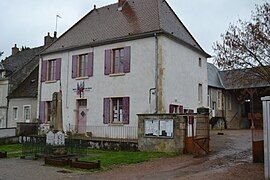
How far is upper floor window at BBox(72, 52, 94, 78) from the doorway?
188 centimetres

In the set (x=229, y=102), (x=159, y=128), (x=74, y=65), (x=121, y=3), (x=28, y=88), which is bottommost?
(x=159, y=128)

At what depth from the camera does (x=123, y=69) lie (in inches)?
888

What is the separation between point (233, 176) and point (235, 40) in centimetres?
1092

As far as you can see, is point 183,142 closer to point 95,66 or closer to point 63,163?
point 63,163

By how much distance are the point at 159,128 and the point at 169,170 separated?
5.06 m

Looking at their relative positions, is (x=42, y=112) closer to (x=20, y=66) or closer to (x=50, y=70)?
(x=50, y=70)

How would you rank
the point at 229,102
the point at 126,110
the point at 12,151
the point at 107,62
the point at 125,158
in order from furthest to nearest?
the point at 229,102 → the point at 107,62 → the point at 126,110 → the point at 12,151 → the point at 125,158

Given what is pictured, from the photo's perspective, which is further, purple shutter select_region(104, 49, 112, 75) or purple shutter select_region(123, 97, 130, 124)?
purple shutter select_region(104, 49, 112, 75)

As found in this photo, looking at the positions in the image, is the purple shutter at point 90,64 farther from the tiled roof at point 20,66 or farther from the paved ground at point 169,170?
the tiled roof at point 20,66

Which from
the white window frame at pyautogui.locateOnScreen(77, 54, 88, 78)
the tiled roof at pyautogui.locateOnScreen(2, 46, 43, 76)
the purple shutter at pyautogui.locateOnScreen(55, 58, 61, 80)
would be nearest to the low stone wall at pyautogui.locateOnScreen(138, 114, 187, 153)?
the white window frame at pyautogui.locateOnScreen(77, 54, 88, 78)

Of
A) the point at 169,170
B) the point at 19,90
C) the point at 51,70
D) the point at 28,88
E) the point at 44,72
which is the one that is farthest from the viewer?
the point at 19,90

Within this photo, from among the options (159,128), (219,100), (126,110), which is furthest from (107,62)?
(219,100)

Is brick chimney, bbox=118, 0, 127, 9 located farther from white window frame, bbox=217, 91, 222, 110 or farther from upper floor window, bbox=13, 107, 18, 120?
white window frame, bbox=217, 91, 222, 110

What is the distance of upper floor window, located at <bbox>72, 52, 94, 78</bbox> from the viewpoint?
24492mm
